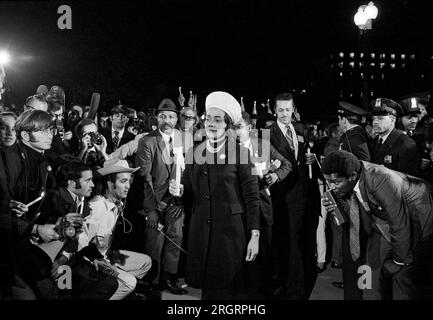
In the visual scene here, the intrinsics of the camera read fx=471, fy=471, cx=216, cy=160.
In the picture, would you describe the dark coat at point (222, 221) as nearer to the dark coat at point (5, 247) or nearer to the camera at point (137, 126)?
the dark coat at point (5, 247)

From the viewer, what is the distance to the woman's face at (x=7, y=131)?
17.1ft

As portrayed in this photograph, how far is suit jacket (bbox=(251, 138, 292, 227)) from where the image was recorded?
5613 millimetres

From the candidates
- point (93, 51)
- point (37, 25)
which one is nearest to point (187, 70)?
point (93, 51)

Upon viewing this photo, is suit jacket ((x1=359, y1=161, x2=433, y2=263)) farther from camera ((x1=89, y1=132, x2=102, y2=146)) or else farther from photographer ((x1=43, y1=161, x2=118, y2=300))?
camera ((x1=89, y1=132, x2=102, y2=146))

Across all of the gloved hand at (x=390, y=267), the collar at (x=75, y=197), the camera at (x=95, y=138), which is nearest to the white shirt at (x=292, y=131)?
the gloved hand at (x=390, y=267)

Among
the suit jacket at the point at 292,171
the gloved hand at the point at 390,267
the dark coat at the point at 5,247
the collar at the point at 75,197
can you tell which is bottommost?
the gloved hand at the point at 390,267

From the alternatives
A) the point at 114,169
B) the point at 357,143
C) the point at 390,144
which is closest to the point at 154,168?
the point at 114,169

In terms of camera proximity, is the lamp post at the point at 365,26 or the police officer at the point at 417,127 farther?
the lamp post at the point at 365,26

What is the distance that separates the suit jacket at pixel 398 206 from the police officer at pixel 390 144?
46.9 inches

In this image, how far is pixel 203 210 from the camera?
453 cm

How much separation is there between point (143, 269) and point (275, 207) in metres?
1.84

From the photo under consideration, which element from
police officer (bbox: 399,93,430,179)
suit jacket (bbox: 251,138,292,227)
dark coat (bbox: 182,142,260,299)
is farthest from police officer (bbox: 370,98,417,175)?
dark coat (bbox: 182,142,260,299)

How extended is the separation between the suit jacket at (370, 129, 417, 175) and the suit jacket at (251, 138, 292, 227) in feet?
3.91

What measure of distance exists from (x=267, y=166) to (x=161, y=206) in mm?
1408
